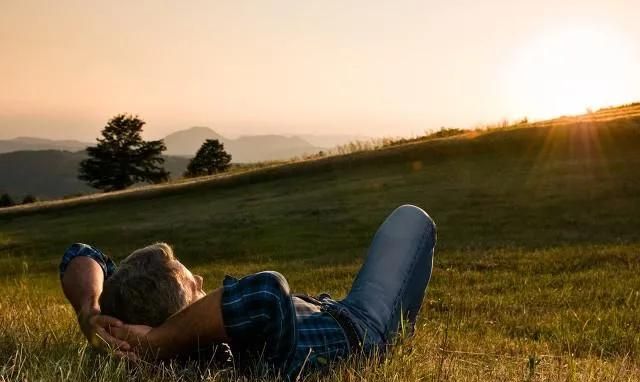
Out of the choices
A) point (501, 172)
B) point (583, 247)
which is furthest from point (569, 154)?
point (583, 247)

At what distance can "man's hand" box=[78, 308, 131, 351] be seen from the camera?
338 cm

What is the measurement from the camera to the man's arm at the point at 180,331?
332cm

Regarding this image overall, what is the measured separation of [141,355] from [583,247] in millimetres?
11500

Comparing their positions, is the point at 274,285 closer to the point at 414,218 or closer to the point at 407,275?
the point at 407,275

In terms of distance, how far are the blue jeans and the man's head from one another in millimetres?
1249

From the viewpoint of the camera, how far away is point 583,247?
43.4 feet

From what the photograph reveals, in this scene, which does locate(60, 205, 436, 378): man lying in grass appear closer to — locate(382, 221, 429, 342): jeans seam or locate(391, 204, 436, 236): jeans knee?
locate(382, 221, 429, 342): jeans seam

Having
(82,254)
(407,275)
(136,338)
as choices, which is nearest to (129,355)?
(136,338)

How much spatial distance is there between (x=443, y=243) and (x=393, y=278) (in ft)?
35.4

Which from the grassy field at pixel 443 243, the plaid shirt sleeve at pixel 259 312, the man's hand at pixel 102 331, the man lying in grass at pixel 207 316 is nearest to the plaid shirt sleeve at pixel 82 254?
the man lying in grass at pixel 207 316

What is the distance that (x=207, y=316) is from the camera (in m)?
3.34

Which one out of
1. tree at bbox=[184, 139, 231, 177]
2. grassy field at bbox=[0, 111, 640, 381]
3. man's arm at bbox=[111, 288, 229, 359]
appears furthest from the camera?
tree at bbox=[184, 139, 231, 177]

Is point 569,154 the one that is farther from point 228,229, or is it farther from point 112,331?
point 112,331

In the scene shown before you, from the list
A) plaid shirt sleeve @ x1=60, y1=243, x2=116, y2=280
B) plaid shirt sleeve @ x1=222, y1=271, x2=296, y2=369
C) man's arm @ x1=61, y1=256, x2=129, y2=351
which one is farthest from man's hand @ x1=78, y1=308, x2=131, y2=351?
plaid shirt sleeve @ x1=60, y1=243, x2=116, y2=280
